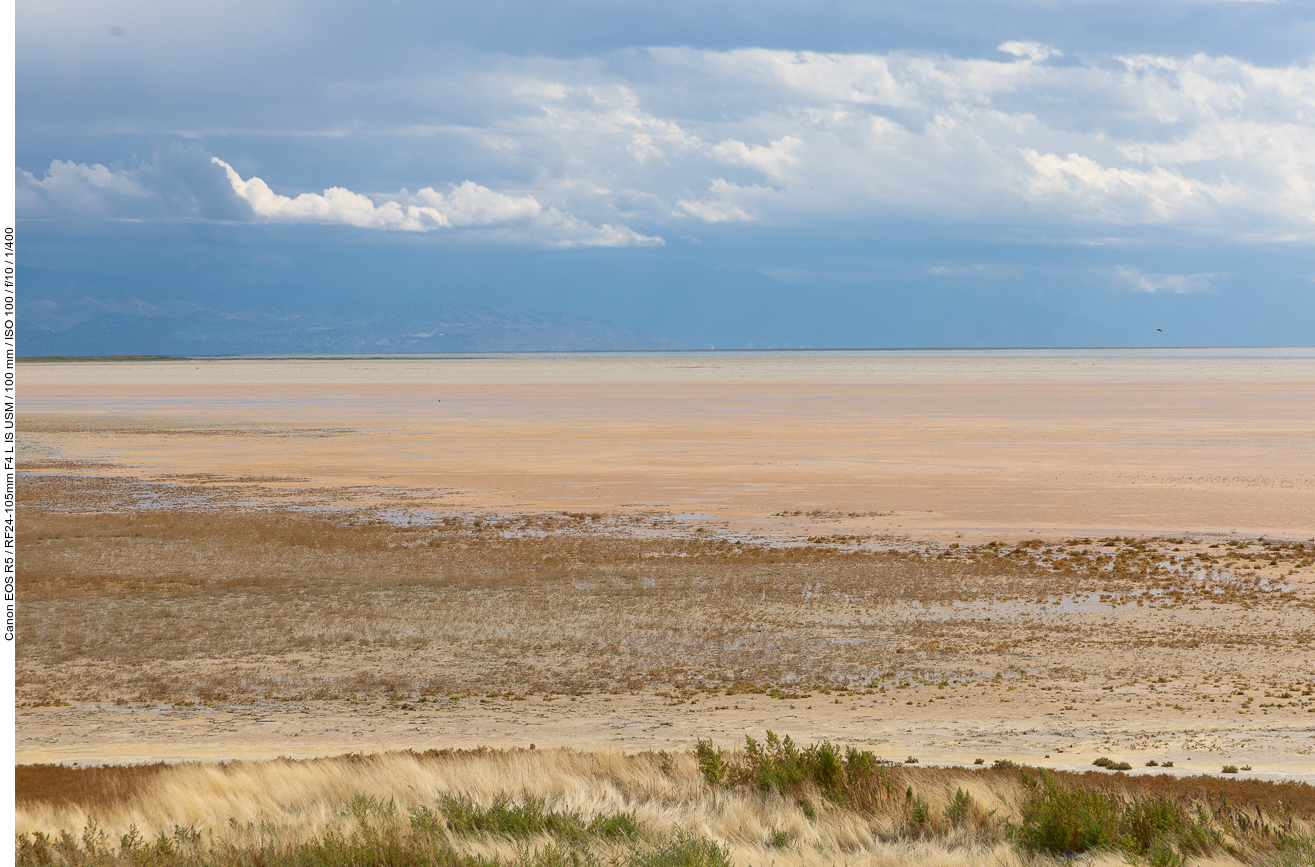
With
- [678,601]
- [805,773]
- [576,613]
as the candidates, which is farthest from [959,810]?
[678,601]

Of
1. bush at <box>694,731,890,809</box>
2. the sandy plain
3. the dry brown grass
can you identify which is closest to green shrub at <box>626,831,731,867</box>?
bush at <box>694,731,890,809</box>

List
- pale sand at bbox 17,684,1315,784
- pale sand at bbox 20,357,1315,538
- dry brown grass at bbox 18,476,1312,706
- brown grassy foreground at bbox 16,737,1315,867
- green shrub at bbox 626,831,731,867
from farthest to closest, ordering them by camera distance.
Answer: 1. pale sand at bbox 20,357,1315,538
2. dry brown grass at bbox 18,476,1312,706
3. pale sand at bbox 17,684,1315,784
4. brown grassy foreground at bbox 16,737,1315,867
5. green shrub at bbox 626,831,731,867

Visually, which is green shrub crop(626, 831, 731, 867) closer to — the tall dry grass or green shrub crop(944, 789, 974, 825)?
the tall dry grass

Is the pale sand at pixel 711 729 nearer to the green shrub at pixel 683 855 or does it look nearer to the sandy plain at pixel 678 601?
the sandy plain at pixel 678 601

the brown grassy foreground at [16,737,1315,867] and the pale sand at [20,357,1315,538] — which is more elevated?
the pale sand at [20,357,1315,538]

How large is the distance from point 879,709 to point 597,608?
20.6 feet

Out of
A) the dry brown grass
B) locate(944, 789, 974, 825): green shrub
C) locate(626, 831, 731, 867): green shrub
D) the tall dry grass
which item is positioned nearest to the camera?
locate(626, 831, 731, 867): green shrub

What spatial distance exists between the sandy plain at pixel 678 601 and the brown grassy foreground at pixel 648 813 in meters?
1.67

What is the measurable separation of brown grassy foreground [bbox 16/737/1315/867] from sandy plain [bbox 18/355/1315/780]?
5.47 ft

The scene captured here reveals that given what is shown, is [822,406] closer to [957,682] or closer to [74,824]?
[957,682]

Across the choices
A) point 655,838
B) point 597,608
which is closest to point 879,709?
point 655,838

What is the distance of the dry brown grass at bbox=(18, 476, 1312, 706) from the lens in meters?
14.2

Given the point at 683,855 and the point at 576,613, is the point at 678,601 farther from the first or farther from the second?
the point at 683,855

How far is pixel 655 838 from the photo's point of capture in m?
8.00
